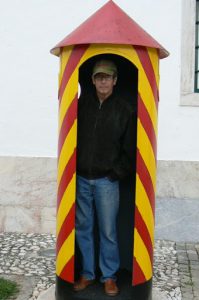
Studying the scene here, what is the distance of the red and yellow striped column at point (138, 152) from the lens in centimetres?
320

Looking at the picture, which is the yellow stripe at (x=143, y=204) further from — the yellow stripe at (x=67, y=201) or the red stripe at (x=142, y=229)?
the yellow stripe at (x=67, y=201)

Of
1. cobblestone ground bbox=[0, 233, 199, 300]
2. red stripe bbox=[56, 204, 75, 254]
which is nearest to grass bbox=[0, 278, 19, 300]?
cobblestone ground bbox=[0, 233, 199, 300]

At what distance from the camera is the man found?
11.0 feet

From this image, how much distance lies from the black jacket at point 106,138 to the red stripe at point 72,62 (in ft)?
0.73

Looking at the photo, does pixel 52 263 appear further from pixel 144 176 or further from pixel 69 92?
pixel 69 92

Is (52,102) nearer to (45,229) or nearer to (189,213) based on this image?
(45,229)

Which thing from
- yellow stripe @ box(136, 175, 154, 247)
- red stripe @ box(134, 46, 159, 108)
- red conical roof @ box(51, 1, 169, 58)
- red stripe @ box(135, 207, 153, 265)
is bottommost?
red stripe @ box(135, 207, 153, 265)

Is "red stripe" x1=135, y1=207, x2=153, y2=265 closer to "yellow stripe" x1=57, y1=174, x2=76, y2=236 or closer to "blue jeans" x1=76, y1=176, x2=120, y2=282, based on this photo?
"blue jeans" x1=76, y1=176, x2=120, y2=282

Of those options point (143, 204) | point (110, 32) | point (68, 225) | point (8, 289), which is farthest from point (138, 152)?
point (8, 289)

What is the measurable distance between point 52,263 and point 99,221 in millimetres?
1329

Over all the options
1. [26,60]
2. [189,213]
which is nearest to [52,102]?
[26,60]

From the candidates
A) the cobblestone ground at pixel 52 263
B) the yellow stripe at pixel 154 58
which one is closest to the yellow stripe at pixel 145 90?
the yellow stripe at pixel 154 58

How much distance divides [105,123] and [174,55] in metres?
2.32

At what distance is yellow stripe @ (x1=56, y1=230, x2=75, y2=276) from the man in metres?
0.13
